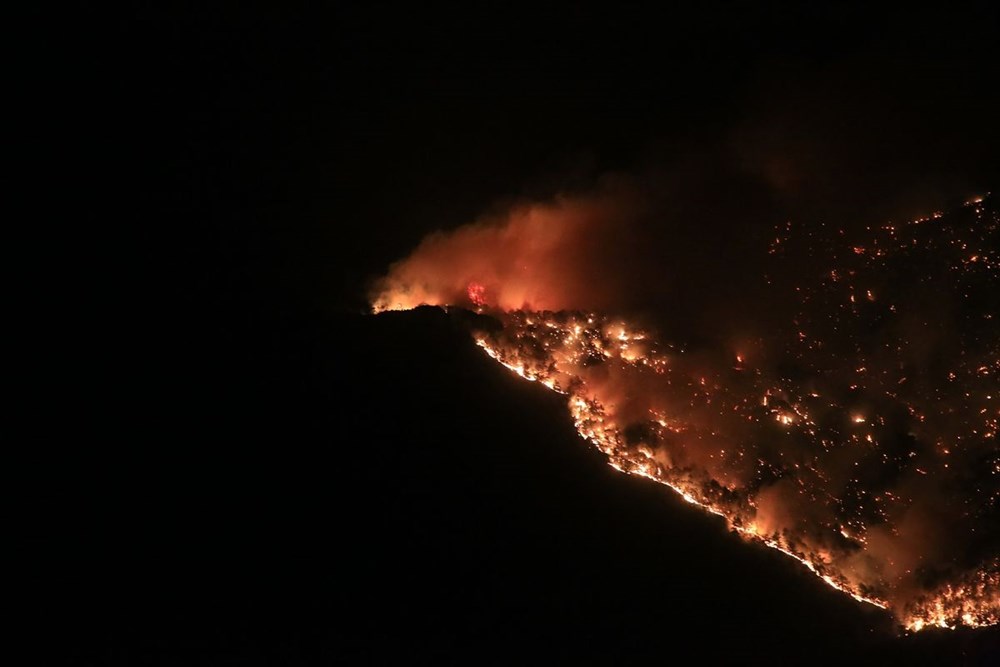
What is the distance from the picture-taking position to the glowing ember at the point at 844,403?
538 cm

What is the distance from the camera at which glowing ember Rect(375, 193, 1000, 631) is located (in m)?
5.38

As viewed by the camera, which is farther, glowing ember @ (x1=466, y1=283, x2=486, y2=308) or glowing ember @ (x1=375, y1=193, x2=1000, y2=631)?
glowing ember @ (x1=466, y1=283, x2=486, y2=308)

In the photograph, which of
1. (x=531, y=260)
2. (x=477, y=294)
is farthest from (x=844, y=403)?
(x=477, y=294)

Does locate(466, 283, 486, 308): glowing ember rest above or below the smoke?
below

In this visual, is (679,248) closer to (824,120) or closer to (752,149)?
(752,149)

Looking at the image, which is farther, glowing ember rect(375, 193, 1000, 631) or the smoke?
the smoke

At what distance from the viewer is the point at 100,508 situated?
17.3 ft

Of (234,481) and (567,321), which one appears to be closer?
(234,481)

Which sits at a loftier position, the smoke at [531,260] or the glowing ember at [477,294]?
the smoke at [531,260]

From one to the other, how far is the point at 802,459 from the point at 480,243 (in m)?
2.86

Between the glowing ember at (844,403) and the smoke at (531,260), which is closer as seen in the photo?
the glowing ember at (844,403)

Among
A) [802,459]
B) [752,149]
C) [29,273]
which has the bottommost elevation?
[29,273]

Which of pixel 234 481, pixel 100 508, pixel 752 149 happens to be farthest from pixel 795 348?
pixel 100 508

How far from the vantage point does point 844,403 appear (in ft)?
18.3
